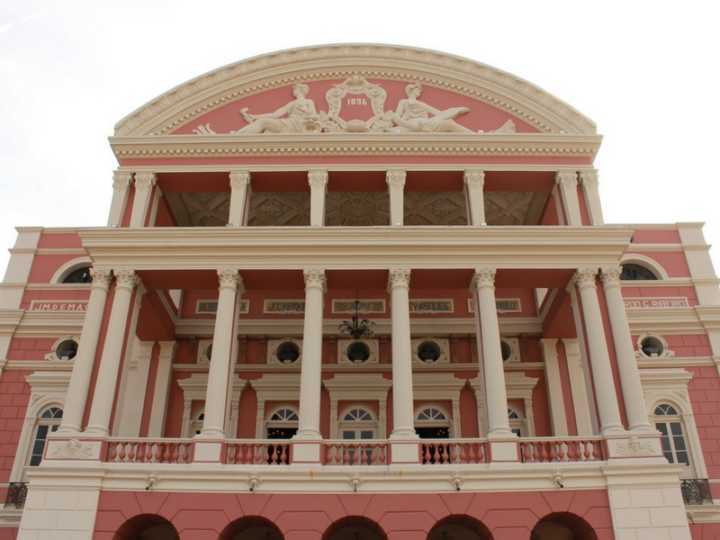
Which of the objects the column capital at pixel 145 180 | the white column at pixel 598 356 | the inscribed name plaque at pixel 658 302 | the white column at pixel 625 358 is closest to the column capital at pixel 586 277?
the white column at pixel 598 356

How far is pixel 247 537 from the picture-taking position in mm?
17734

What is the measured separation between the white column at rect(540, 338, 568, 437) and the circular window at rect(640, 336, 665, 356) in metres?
2.84

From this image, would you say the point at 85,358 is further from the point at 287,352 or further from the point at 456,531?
the point at 456,531

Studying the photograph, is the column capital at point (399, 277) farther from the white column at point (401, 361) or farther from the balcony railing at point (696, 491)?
the balcony railing at point (696, 491)

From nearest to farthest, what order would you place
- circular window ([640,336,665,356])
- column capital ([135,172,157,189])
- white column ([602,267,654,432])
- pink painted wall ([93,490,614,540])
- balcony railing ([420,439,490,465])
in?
pink painted wall ([93,490,614,540]), balcony railing ([420,439,490,465]), white column ([602,267,654,432]), column capital ([135,172,157,189]), circular window ([640,336,665,356])

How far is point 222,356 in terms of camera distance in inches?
685

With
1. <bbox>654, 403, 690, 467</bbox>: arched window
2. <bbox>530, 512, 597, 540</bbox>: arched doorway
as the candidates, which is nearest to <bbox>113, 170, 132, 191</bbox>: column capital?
<bbox>530, 512, 597, 540</bbox>: arched doorway

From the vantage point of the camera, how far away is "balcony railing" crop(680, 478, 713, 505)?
18844 millimetres

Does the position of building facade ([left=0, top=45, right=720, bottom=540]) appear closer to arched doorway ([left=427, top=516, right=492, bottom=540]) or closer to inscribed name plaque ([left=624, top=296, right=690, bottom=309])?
inscribed name plaque ([left=624, top=296, right=690, bottom=309])

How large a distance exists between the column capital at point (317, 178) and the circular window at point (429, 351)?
621 centimetres

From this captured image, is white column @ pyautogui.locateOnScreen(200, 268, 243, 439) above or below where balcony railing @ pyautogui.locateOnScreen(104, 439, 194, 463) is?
above

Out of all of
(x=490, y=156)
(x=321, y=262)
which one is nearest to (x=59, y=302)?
(x=321, y=262)

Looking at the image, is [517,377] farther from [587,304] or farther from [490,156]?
[490,156]

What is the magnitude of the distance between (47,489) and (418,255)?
35.2ft
